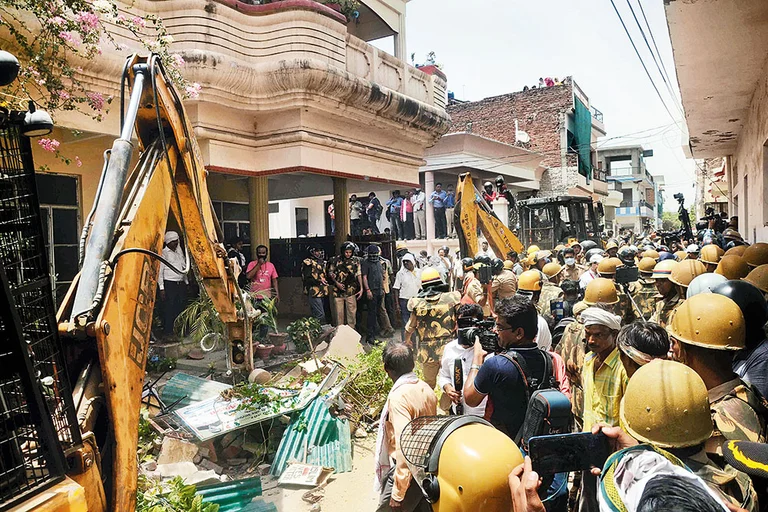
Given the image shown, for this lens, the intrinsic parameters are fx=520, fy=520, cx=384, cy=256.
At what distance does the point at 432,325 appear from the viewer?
19.3 ft

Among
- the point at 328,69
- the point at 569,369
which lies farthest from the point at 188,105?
the point at 569,369

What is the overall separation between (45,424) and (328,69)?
7.84 meters

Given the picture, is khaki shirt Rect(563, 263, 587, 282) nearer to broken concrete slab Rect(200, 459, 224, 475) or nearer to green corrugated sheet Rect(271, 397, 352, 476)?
green corrugated sheet Rect(271, 397, 352, 476)

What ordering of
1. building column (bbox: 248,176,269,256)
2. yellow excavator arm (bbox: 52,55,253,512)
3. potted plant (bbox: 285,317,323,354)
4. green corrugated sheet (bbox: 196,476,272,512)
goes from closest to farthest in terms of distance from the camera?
yellow excavator arm (bbox: 52,55,253,512), green corrugated sheet (bbox: 196,476,272,512), potted plant (bbox: 285,317,323,354), building column (bbox: 248,176,269,256)

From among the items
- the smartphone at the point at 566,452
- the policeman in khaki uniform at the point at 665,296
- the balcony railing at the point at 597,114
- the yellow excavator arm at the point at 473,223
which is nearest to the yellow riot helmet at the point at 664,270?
the policeman in khaki uniform at the point at 665,296

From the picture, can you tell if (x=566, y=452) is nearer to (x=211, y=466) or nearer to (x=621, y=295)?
(x=621, y=295)

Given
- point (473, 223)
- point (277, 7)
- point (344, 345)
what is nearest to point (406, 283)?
point (473, 223)

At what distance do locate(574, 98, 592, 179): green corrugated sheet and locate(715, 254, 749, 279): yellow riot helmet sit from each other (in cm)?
2525

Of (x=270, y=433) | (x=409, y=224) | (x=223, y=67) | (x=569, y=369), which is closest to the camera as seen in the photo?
(x=569, y=369)

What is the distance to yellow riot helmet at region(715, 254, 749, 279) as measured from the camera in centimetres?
443

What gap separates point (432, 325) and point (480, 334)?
251cm

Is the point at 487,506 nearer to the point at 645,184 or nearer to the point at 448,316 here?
the point at 448,316

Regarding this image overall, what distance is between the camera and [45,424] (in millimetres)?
1844

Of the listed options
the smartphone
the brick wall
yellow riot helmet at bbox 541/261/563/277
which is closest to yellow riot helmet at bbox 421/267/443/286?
yellow riot helmet at bbox 541/261/563/277
